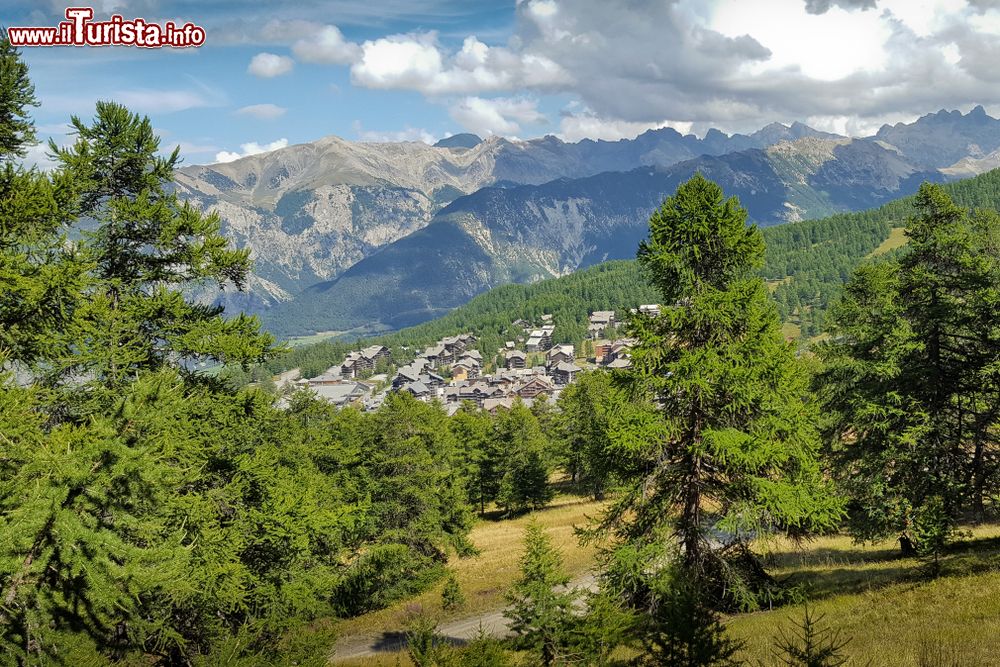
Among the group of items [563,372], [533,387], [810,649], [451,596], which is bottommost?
[451,596]

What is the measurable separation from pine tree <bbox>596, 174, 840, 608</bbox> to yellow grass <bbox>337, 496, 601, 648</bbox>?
294 inches

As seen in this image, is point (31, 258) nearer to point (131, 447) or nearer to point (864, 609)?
point (131, 447)

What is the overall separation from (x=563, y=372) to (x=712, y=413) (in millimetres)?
161202

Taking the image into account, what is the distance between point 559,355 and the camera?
188m

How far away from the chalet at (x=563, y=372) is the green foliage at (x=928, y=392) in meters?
148

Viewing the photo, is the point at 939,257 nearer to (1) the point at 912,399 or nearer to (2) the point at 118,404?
(1) the point at 912,399

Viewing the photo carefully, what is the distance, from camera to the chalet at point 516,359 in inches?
7672

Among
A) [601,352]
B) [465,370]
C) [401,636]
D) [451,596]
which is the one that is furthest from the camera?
[465,370]

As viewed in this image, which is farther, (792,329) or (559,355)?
(559,355)

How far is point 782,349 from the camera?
14492mm

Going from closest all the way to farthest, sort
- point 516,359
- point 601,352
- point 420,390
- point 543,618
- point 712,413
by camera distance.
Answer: point 543,618 < point 712,413 < point 420,390 < point 601,352 < point 516,359

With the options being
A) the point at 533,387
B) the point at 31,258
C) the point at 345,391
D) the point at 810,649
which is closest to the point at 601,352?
the point at 533,387

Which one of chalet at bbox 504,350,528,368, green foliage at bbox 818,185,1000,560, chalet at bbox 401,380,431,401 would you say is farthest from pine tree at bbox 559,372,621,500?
chalet at bbox 504,350,528,368

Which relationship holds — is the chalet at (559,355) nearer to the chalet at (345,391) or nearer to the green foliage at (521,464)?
the chalet at (345,391)
